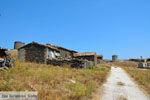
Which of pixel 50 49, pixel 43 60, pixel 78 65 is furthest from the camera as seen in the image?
pixel 50 49

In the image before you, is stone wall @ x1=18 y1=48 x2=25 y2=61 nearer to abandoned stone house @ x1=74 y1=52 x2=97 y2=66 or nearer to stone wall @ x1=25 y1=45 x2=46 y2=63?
stone wall @ x1=25 y1=45 x2=46 y2=63

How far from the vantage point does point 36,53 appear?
32.1 meters

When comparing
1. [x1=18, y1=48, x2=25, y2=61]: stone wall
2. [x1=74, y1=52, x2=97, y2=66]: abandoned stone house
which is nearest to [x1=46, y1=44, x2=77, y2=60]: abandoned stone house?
[x1=74, y1=52, x2=97, y2=66]: abandoned stone house

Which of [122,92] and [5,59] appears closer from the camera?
[122,92]

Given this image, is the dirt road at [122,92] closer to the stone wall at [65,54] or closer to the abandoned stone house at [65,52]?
the abandoned stone house at [65,52]

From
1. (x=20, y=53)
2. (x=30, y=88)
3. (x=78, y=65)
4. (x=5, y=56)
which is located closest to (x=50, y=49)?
(x=20, y=53)

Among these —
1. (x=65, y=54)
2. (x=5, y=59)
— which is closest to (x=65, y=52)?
(x=65, y=54)

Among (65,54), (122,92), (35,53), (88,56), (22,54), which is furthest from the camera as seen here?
(88,56)

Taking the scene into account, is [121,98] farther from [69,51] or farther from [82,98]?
[69,51]

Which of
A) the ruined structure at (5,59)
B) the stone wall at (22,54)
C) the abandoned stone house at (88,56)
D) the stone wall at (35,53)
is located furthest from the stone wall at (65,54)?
the ruined structure at (5,59)

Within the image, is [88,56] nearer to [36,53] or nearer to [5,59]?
[36,53]

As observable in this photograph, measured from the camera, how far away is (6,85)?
8375mm

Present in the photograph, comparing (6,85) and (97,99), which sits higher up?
(6,85)

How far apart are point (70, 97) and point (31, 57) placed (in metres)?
25.8
